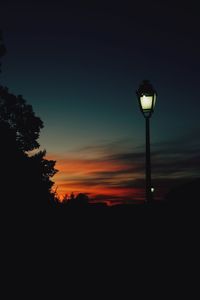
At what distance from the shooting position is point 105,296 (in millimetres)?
8695

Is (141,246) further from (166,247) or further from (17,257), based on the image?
(17,257)

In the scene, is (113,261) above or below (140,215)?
below

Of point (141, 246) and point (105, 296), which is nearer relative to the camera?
point (105, 296)

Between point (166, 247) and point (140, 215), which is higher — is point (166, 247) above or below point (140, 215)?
below

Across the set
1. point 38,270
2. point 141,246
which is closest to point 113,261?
point 141,246

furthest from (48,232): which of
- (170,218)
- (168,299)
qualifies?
(168,299)

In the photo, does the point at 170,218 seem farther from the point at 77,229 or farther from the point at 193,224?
the point at 77,229

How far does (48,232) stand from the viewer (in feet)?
45.1

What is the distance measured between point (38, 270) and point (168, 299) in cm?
360

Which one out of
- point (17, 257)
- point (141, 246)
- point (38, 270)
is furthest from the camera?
point (141, 246)

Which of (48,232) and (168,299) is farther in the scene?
(48,232)

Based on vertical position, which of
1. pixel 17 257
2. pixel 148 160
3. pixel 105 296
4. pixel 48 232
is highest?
pixel 148 160

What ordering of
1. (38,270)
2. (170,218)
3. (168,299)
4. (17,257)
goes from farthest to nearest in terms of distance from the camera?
1. (170,218)
2. (17,257)
3. (38,270)
4. (168,299)

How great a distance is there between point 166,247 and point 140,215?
102 inches
